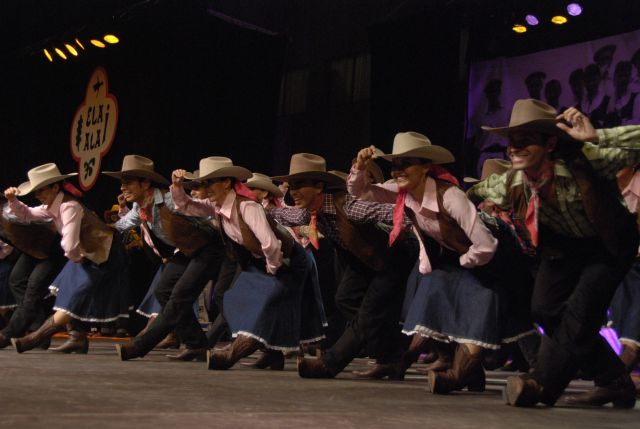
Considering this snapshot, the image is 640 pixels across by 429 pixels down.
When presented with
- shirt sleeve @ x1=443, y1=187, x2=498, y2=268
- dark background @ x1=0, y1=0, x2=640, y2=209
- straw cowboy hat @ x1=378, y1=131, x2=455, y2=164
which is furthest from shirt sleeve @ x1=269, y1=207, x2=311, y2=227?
shirt sleeve @ x1=443, y1=187, x2=498, y2=268

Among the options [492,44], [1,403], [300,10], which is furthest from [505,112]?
[1,403]

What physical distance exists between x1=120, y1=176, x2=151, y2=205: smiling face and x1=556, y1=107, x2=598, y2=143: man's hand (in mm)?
3611

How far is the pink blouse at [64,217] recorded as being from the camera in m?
6.27

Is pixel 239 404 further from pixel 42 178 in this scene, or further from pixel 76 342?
pixel 42 178

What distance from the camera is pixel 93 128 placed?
1184 centimetres

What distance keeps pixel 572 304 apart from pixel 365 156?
4.13ft

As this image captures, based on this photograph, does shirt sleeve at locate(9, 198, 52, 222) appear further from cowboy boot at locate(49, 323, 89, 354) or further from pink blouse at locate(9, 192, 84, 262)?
cowboy boot at locate(49, 323, 89, 354)

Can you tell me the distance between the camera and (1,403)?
3082mm

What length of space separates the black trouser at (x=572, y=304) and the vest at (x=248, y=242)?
2.01m

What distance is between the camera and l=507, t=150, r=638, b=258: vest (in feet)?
11.5

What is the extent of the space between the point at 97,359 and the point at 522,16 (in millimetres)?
4671

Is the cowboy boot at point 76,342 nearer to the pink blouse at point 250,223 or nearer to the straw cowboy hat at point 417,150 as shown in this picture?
the pink blouse at point 250,223

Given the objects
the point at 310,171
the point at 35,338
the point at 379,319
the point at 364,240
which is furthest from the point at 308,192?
the point at 35,338

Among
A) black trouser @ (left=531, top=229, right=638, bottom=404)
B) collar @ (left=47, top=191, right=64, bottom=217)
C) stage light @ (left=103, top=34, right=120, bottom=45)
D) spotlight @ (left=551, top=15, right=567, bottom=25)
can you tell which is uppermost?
stage light @ (left=103, top=34, right=120, bottom=45)
